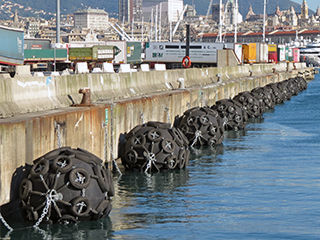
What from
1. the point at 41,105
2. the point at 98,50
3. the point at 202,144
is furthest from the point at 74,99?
the point at 98,50

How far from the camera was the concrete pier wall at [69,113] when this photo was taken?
11.3 meters

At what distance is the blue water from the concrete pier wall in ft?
3.88

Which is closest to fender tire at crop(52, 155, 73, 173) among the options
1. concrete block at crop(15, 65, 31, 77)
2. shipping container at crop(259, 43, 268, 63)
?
concrete block at crop(15, 65, 31, 77)

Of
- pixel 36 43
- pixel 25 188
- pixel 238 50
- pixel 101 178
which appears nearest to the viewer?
pixel 25 188

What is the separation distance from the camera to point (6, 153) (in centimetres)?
1093

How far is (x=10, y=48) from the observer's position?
40.5 metres

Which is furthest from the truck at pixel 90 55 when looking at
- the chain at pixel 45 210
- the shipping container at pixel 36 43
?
the chain at pixel 45 210

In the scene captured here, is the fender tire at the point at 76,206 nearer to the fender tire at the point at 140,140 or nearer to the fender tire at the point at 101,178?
the fender tire at the point at 101,178

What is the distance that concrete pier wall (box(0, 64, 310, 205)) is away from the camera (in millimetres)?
11312

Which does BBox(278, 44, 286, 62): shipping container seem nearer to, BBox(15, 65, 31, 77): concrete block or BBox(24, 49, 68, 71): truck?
BBox(24, 49, 68, 71): truck

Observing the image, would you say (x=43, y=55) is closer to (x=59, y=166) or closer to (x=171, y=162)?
(x=171, y=162)

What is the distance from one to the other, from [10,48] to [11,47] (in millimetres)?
239

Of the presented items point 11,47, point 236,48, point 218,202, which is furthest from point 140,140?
point 236,48

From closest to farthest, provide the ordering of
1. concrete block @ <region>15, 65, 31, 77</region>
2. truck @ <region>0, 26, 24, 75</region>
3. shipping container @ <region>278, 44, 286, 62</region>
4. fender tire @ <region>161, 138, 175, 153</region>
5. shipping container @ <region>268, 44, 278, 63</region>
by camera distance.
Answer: concrete block @ <region>15, 65, 31, 77</region> < fender tire @ <region>161, 138, 175, 153</region> < truck @ <region>0, 26, 24, 75</region> < shipping container @ <region>268, 44, 278, 63</region> < shipping container @ <region>278, 44, 286, 62</region>
